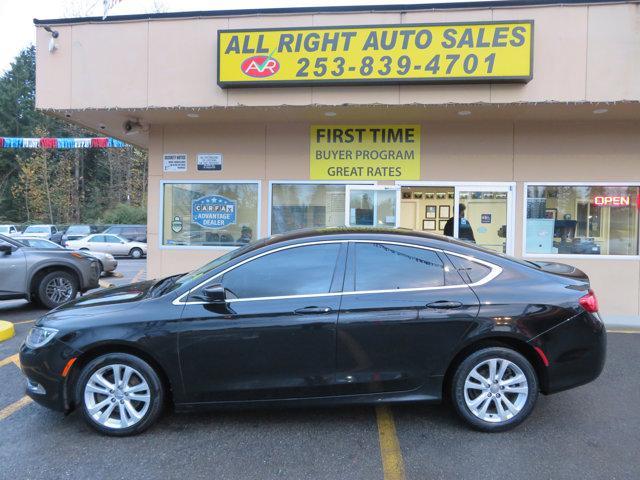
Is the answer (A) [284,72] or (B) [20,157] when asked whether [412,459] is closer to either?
(A) [284,72]

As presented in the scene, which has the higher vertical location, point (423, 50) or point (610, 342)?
point (423, 50)

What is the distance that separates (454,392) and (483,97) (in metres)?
4.95

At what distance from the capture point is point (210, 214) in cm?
903

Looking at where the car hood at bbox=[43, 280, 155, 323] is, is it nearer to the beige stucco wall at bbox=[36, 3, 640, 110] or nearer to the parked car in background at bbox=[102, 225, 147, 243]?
the beige stucco wall at bbox=[36, 3, 640, 110]

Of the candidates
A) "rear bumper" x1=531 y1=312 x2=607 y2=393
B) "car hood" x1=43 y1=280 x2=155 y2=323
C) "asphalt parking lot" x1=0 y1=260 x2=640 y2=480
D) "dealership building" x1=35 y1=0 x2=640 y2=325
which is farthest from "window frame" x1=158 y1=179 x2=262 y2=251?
"rear bumper" x1=531 y1=312 x2=607 y2=393

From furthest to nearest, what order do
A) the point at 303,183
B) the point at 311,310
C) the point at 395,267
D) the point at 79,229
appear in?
the point at 79,229 < the point at 303,183 < the point at 395,267 < the point at 311,310

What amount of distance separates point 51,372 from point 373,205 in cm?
612

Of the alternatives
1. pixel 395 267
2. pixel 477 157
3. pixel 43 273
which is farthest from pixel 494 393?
pixel 43 273

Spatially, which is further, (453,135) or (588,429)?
(453,135)

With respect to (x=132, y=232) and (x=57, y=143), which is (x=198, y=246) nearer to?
(x=57, y=143)

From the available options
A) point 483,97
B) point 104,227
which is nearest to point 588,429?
point 483,97

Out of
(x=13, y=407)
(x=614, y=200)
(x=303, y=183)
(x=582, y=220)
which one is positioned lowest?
(x=13, y=407)

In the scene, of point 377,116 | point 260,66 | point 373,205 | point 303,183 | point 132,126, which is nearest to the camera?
point 260,66

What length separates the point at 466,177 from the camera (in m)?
8.48
